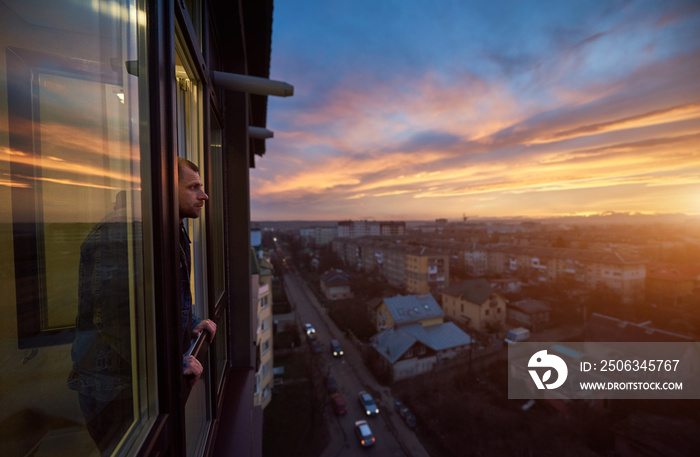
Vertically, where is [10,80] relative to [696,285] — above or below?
above

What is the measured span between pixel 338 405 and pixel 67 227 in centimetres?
1132

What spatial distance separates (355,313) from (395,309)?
12.8 ft

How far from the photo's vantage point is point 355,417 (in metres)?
9.83

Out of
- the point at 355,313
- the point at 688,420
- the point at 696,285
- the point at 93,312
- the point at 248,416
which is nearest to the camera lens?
the point at 93,312

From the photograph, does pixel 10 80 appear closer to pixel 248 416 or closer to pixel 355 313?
pixel 248 416

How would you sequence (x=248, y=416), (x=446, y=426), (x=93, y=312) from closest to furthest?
1. (x=93, y=312)
2. (x=248, y=416)
3. (x=446, y=426)

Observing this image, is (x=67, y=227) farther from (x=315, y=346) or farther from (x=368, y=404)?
(x=315, y=346)

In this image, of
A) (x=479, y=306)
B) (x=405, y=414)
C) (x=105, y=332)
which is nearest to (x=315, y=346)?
(x=405, y=414)

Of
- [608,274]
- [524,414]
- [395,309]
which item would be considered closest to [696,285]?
[608,274]

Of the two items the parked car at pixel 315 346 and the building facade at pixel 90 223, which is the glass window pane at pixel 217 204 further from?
the parked car at pixel 315 346

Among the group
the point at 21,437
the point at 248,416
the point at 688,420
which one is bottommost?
the point at 688,420

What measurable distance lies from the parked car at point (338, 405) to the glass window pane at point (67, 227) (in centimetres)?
1089

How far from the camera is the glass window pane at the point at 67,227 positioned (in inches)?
18.2

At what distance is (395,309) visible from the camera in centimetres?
1559
